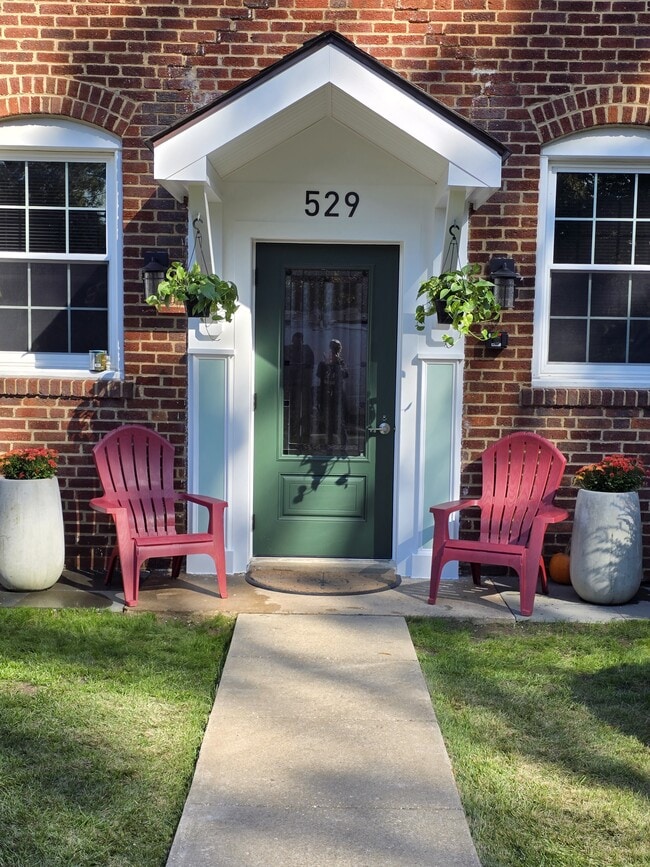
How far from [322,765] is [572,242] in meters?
4.39

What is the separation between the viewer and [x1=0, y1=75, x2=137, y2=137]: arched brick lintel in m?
6.50

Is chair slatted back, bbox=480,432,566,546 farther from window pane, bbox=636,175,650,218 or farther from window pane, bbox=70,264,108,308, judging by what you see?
window pane, bbox=70,264,108,308

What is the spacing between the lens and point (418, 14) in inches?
256

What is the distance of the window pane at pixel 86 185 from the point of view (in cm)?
673

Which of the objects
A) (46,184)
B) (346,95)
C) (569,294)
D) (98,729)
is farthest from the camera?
(569,294)

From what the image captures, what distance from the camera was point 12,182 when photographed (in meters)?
6.76

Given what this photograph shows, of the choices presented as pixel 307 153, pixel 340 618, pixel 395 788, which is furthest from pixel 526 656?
pixel 307 153

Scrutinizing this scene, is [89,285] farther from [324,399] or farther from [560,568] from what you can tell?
[560,568]

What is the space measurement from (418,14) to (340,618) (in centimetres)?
407

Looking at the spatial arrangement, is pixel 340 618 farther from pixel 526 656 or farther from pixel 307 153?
pixel 307 153

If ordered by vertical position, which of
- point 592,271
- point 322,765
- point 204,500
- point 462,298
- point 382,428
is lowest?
point 322,765

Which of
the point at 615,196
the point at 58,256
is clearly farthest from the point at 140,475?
the point at 615,196

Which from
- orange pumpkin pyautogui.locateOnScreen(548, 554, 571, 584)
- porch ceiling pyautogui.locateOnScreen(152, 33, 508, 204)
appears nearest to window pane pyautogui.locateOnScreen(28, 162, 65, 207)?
porch ceiling pyautogui.locateOnScreen(152, 33, 508, 204)

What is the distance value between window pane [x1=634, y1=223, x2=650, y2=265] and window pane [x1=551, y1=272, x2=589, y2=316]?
Answer: 15.1 inches
